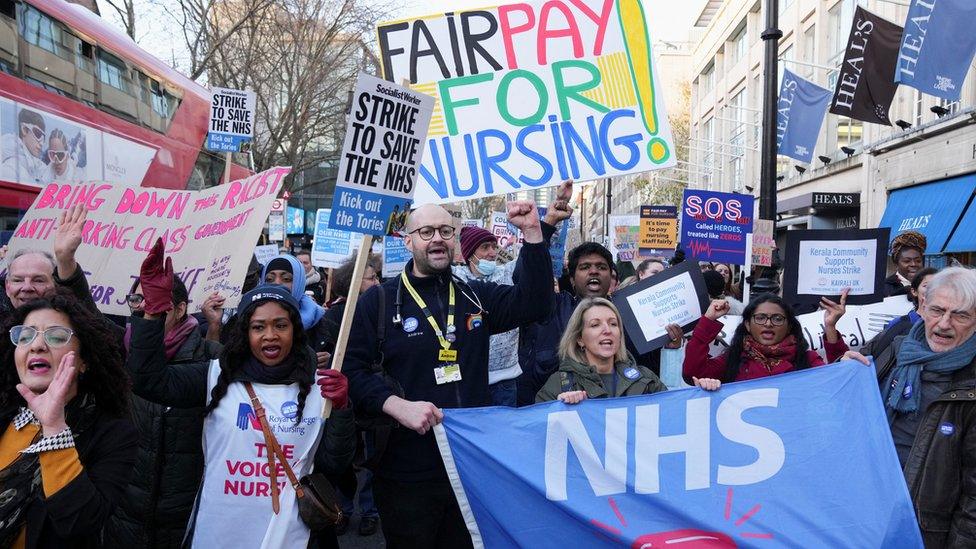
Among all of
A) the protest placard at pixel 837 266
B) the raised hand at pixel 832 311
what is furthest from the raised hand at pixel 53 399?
the protest placard at pixel 837 266

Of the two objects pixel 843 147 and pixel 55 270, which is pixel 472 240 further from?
pixel 843 147

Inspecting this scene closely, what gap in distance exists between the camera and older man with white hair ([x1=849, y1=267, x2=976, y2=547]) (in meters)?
3.11

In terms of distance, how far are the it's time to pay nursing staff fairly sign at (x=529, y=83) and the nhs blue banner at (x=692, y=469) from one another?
131 centimetres

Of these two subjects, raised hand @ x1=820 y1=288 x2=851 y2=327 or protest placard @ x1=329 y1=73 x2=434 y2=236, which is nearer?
protest placard @ x1=329 y1=73 x2=434 y2=236

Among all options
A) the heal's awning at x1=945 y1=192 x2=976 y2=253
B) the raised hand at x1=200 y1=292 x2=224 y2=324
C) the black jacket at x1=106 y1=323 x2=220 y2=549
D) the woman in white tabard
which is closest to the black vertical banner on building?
the heal's awning at x1=945 y1=192 x2=976 y2=253

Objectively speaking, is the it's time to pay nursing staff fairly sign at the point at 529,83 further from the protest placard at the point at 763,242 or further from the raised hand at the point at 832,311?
the protest placard at the point at 763,242

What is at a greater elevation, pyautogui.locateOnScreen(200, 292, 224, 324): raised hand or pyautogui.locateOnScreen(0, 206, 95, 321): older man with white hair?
pyautogui.locateOnScreen(0, 206, 95, 321): older man with white hair

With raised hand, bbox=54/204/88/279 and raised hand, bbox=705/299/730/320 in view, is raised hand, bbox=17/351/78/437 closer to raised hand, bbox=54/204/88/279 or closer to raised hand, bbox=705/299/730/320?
raised hand, bbox=54/204/88/279

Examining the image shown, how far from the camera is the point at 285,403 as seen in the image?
3.12m

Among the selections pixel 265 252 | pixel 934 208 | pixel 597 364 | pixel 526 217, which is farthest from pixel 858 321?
pixel 934 208

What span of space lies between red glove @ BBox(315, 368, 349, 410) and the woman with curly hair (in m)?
0.66

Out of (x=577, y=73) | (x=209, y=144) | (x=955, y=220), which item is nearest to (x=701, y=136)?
(x=955, y=220)

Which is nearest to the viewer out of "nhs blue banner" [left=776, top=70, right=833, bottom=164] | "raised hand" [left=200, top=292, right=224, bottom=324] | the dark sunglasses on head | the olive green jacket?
the dark sunglasses on head

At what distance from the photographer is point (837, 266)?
5.06 metres
